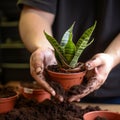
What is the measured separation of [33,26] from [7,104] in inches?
18.9

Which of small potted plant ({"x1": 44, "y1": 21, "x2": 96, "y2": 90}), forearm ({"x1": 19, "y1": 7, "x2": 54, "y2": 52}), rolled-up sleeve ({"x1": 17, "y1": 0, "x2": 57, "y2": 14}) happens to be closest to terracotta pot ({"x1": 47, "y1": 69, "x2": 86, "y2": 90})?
small potted plant ({"x1": 44, "y1": 21, "x2": 96, "y2": 90})

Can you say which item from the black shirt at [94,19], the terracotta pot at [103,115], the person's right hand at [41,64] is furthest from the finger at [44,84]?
the black shirt at [94,19]

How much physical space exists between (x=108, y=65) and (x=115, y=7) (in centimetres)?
40

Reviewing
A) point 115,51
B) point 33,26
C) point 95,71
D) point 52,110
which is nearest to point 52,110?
point 52,110

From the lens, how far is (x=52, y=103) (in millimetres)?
1175

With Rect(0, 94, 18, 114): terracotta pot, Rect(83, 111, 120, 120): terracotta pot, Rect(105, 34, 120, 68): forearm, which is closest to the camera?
Rect(83, 111, 120, 120): terracotta pot

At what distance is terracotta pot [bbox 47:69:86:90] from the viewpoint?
107cm

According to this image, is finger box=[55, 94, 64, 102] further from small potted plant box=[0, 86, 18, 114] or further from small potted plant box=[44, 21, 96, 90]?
small potted plant box=[0, 86, 18, 114]

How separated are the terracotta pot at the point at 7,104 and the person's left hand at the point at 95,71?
0.25m

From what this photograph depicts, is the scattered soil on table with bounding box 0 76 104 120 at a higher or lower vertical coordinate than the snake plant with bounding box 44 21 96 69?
lower

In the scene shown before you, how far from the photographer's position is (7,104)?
3.87 feet

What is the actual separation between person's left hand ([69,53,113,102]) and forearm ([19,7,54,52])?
1.11 feet

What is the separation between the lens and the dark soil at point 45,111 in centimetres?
107

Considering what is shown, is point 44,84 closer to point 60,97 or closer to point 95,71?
point 60,97
